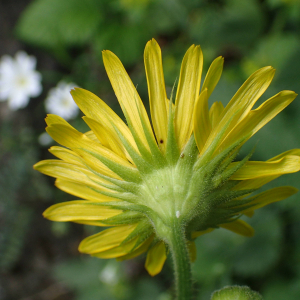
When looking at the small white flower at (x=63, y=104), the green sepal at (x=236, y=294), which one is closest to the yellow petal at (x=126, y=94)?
the green sepal at (x=236, y=294)

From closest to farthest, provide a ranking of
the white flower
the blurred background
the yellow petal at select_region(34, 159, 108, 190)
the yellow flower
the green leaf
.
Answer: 1. the yellow flower
2. the yellow petal at select_region(34, 159, 108, 190)
3. the blurred background
4. the white flower
5. the green leaf

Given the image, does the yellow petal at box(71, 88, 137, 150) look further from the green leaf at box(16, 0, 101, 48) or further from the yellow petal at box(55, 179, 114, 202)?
the green leaf at box(16, 0, 101, 48)

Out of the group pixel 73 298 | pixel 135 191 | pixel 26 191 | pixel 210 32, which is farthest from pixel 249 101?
pixel 73 298

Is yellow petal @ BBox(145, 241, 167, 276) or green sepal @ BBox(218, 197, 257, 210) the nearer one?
green sepal @ BBox(218, 197, 257, 210)

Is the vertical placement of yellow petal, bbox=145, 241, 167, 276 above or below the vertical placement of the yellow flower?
below

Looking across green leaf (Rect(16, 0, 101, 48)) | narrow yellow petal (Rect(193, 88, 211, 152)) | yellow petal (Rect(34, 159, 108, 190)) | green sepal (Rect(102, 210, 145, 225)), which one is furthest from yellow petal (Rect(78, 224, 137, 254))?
green leaf (Rect(16, 0, 101, 48))

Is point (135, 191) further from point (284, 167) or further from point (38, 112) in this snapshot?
point (38, 112)

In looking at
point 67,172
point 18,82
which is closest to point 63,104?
point 18,82

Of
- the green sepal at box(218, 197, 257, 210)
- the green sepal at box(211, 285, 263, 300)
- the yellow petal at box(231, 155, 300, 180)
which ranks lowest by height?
the green sepal at box(211, 285, 263, 300)
